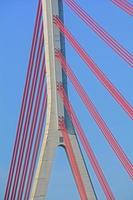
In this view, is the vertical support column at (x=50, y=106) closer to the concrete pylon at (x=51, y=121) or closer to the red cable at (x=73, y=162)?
the concrete pylon at (x=51, y=121)

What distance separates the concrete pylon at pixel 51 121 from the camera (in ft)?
81.0

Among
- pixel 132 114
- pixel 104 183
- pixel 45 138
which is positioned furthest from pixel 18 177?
pixel 132 114

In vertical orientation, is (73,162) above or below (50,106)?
below

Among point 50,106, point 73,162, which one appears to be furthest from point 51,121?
point 73,162

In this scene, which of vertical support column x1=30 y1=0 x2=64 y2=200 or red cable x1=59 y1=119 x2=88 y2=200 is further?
red cable x1=59 y1=119 x2=88 y2=200

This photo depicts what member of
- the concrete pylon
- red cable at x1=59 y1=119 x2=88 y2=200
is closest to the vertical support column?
the concrete pylon

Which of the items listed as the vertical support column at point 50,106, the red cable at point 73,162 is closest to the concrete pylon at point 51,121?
the vertical support column at point 50,106

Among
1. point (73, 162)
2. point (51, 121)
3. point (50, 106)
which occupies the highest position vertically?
point (50, 106)

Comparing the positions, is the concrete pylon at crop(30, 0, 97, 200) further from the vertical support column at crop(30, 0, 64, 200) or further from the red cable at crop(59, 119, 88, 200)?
the red cable at crop(59, 119, 88, 200)

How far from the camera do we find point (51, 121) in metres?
25.4

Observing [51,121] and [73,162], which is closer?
[73,162]

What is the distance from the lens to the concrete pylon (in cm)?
2469

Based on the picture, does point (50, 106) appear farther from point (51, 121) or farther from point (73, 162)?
point (73, 162)

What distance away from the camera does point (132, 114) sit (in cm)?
2148
